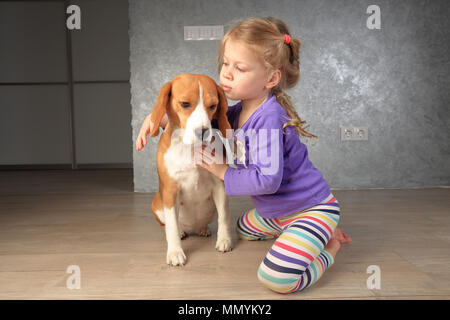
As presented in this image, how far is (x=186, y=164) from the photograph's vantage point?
1.39 metres

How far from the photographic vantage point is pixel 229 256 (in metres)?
1.46

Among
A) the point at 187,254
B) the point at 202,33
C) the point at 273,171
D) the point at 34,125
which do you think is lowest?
the point at 187,254

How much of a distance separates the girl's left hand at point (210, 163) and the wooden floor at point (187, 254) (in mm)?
347

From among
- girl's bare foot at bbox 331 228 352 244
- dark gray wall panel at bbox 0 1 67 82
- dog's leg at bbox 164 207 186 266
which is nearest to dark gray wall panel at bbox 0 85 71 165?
dark gray wall panel at bbox 0 1 67 82

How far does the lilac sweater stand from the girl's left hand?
0.03 m

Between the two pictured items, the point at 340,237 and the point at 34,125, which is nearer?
A: the point at 340,237

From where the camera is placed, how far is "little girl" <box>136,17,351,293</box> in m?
1.21

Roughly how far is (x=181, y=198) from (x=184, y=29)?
5.65ft

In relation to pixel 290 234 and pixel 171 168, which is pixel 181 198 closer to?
pixel 171 168

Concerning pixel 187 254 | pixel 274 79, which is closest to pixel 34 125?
pixel 187 254

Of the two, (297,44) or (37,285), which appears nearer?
(37,285)

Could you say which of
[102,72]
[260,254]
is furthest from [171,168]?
[102,72]

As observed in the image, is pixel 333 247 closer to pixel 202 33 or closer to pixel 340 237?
pixel 340 237

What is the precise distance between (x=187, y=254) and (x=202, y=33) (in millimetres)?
1841
